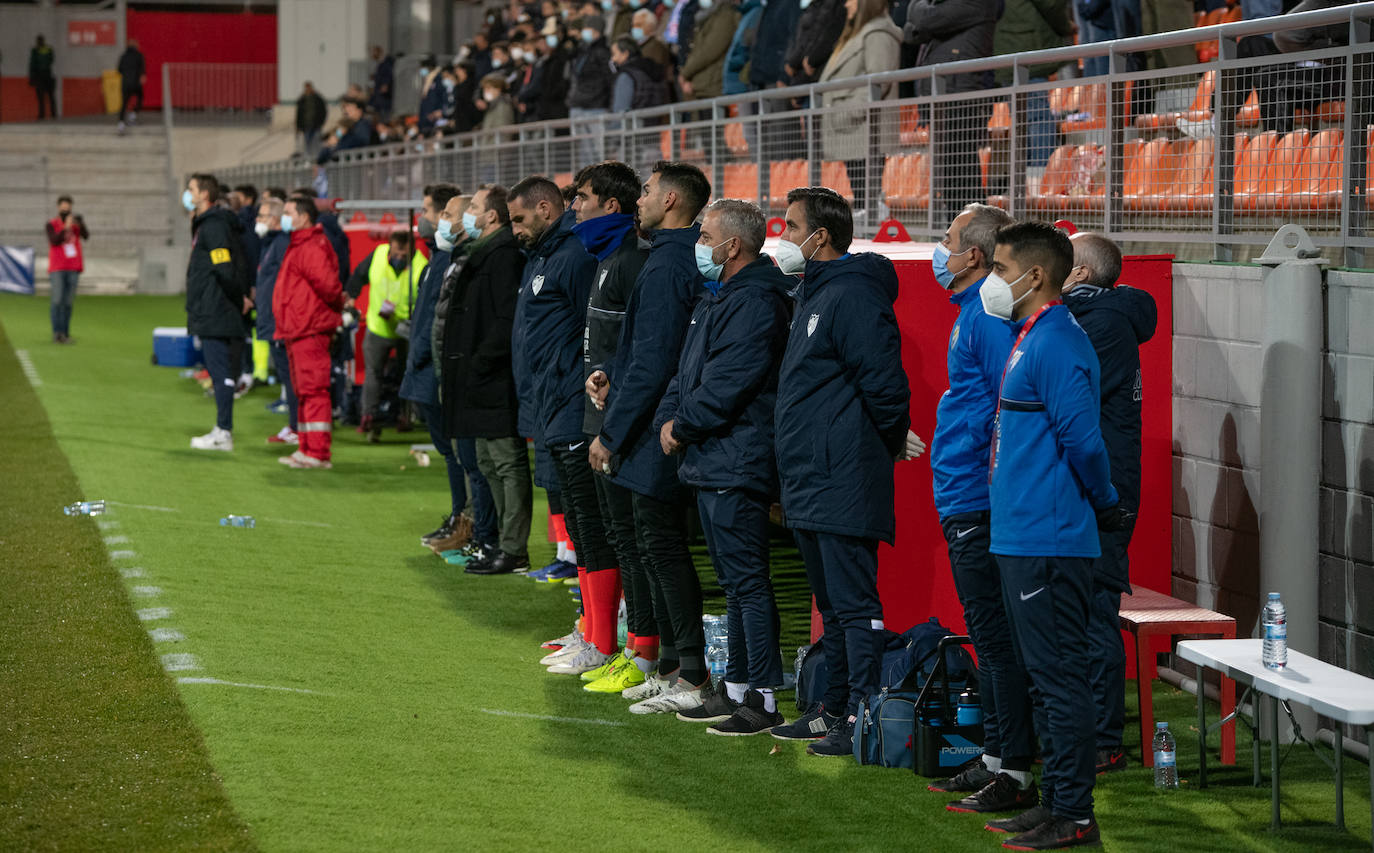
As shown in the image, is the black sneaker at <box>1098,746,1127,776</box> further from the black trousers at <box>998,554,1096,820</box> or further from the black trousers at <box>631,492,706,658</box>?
the black trousers at <box>631,492,706,658</box>

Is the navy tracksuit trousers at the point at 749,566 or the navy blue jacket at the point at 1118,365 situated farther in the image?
the navy tracksuit trousers at the point at 749,566

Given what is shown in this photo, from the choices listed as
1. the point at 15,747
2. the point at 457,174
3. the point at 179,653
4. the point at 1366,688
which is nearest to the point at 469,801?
the point at 15,747

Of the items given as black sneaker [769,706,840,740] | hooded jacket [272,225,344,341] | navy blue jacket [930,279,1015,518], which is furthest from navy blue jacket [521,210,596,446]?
hooded jacket [272,225,344,341]

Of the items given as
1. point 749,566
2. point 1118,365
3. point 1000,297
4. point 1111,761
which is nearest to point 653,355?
point 749,566

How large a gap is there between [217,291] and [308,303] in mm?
1617

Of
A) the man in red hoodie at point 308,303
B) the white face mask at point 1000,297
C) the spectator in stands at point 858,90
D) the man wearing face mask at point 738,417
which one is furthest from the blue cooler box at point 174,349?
the white face mask at point 1000,297

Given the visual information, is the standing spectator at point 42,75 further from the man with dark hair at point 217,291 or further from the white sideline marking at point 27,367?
the man with dark hair at point 217,291

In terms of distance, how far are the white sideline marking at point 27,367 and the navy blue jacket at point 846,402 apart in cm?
1575

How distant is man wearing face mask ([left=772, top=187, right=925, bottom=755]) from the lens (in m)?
5.94

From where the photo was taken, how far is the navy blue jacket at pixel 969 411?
18.2 feet

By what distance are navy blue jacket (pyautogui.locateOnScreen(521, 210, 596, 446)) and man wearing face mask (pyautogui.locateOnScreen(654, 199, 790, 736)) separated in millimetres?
1162

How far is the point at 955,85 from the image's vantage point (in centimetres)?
1013

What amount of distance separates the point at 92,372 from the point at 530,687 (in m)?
15.8

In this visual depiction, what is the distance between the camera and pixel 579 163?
53.4ft
